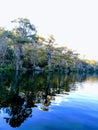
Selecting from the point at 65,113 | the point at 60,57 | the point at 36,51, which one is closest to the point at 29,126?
the point at 65,113

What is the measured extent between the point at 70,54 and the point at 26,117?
120694 mm

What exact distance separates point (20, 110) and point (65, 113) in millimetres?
3358

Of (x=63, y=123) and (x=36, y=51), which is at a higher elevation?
(x=36, y=51)

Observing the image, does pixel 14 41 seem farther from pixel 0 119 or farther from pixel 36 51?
pixel 0 119

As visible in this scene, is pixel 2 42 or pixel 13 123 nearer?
pixel 13 123

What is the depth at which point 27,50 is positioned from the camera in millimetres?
83812

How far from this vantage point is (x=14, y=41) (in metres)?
66.1

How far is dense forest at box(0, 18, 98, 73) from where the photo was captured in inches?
2569

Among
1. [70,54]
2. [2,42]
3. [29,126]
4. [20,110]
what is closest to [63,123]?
[29,126]

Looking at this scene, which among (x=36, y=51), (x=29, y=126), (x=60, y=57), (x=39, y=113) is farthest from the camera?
(x=60, y=57)

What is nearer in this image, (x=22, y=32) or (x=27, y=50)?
(x=22, y=32)

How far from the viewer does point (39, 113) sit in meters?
15.5

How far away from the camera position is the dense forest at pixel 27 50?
2569 inches

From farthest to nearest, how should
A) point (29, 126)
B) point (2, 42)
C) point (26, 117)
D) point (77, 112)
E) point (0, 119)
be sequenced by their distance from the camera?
point (2, 42)
point (77, 112)
point (26, 117)
point (0, 119)
point (29, 126)
